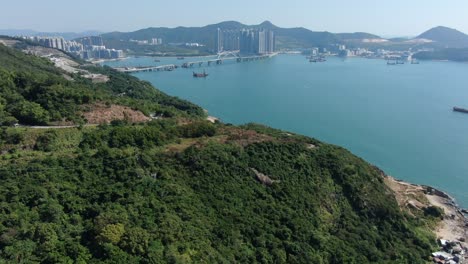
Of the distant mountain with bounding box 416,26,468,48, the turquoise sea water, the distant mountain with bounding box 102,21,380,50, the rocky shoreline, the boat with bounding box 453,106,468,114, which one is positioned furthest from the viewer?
the distant mountain with bounding box 102,21,380,50

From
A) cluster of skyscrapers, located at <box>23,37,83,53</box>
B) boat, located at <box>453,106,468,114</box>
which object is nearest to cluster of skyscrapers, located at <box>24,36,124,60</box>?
cluster of skyscrapers, located at <box>23,37,83,53</box>

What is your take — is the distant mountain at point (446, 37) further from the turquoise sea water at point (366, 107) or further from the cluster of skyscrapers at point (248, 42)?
the turquoise sea water at point (366, 107)

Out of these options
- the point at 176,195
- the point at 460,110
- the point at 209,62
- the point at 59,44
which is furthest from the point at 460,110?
the point at 59,44

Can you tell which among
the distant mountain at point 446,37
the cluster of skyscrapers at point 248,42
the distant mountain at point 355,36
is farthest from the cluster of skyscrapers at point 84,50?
the distant mountain at point 446,37

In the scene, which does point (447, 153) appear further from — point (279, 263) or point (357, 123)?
point (279, 263)

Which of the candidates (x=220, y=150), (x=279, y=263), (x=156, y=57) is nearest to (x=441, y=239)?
(x=279, y=263)

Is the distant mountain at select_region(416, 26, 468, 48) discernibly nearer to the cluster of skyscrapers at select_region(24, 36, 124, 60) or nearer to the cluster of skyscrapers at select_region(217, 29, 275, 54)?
the cluster of skyscrapers at select_region(217, 29, 275, 54)
